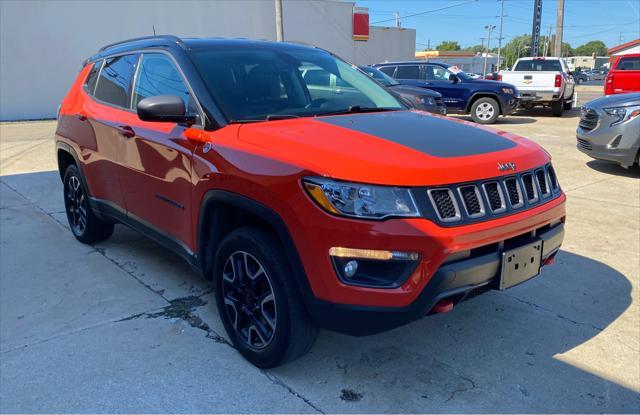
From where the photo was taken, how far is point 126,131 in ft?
12.9

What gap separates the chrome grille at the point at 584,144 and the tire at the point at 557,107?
8.77m

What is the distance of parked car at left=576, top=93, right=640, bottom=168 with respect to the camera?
7.36 meters

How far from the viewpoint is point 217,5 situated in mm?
21438

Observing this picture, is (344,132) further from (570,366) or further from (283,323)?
(570,366)

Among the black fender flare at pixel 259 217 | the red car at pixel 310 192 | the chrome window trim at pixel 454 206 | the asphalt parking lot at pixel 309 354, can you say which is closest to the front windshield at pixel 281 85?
the red car at pixel 310 192

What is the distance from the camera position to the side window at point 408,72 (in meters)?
14.9

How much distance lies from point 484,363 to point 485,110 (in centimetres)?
1260

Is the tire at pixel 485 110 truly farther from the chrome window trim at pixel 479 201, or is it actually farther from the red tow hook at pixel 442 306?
the red tow hook at pixel 442 306

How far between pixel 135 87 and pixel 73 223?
195 centimetres

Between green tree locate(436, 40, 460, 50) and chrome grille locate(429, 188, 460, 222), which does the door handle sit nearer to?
chrome grille locate(429, 188, 460, 222)

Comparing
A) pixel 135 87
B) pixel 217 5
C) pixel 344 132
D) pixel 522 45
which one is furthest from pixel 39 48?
pixel 522 45

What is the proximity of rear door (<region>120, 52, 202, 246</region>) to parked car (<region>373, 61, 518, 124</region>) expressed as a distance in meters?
11.6

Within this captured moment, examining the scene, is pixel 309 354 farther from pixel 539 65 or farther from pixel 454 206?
pixel 539 65

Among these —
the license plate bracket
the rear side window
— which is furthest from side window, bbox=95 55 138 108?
the rear side window
